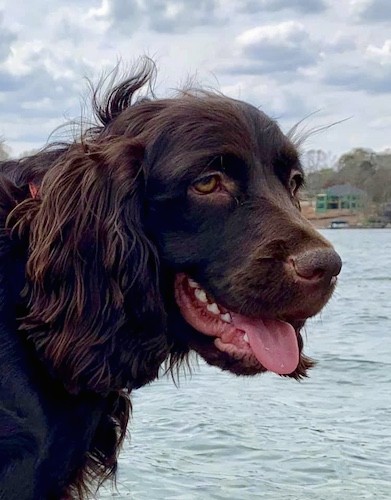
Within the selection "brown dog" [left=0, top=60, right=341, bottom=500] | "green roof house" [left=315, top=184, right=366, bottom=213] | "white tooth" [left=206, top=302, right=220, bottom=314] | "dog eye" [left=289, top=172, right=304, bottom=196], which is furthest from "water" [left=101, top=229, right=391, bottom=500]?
"green roof house" [left=315, top=184, right=366, bottom=213]

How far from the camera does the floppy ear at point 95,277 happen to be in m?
3.36

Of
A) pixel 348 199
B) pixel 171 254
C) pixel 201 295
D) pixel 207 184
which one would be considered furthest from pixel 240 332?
pixel 348 199

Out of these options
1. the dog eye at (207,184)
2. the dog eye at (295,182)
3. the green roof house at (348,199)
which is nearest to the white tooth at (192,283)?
the dog eye at (207,184)

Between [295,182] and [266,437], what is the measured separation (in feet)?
8.17

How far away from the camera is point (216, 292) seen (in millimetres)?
3445

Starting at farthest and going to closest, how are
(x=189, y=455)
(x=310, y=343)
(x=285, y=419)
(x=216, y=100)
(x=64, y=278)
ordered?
1. (x=310, y=343)
2. (x=285, y=419)
3. (x=189, y=455)
4. (x=216, y=100)
5. (x=64, y=278)

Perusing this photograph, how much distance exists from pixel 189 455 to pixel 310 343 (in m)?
4.33

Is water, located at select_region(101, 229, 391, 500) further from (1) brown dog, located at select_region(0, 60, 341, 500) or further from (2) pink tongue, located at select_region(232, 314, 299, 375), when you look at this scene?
(2) pink tongue, located at select_region(232, 314, 299, 375)

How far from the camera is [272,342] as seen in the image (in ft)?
11.7

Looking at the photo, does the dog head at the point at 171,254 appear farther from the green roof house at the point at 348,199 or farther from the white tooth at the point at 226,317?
the green roof house at the point at 348,199

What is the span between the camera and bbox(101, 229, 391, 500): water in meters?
5.05

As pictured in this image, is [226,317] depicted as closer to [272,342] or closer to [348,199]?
[272,342]

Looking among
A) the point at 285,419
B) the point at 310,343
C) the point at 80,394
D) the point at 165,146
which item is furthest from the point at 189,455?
the point at 310,343

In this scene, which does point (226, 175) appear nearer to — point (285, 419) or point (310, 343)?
point (285, 419)
